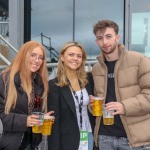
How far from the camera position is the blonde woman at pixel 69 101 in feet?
10.8

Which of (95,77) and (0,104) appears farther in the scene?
(95,77)

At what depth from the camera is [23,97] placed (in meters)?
3.13

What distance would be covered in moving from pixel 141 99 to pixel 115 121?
1.04 feet

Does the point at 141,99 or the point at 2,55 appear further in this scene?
the point at 2,55

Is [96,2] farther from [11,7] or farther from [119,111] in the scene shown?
[119,111]

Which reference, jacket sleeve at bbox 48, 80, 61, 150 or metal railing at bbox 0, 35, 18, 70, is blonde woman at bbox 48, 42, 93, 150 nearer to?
jacket sleeve at bbox 48, 80, 61, 150

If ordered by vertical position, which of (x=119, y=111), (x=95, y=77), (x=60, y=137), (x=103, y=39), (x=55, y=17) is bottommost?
(x=60, y=137)

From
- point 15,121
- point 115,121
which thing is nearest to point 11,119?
point 15,121

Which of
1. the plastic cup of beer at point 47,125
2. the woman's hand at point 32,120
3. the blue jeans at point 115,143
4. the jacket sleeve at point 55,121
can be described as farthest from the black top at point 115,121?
the woman's hand at point 32,120

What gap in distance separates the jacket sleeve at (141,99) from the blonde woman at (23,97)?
2.31ft

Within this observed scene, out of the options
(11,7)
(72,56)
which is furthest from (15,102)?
(11,7)

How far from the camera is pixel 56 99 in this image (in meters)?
3.32

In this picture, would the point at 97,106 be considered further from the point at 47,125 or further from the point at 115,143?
the point at 47,125

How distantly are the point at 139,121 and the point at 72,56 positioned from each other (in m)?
0.84
